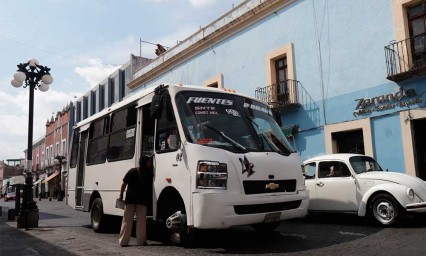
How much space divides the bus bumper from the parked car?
10.5 feet

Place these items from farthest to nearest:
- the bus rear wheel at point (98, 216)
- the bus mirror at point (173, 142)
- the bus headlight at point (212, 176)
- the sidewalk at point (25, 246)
A: the bus rear wheel at point (98, 216)
the sidewalk at point (25, 246)
the bus mirror at point (173, 142)
the bus headlight at point (212, 176)

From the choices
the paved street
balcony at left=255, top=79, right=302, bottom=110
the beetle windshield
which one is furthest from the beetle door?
balcony at left=255, top=79, right=302, bottom=110

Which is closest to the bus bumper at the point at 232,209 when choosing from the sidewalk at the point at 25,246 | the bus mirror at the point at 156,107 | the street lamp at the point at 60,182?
the bus mirror at the point at 156,107

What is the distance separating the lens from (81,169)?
11305 mm

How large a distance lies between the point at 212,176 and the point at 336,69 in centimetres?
1022

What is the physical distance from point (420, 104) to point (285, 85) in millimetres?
5659

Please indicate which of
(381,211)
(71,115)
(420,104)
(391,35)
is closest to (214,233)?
(381,211)

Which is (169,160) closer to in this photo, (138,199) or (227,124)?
(138,199)

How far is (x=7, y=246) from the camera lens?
833 centimetres

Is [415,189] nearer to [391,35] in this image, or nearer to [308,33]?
[391,35]

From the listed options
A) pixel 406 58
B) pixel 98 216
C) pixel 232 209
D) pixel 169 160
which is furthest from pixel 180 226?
pixel 406 58

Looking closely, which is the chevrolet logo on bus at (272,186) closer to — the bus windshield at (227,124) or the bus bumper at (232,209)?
the bus bumper at (232,209)

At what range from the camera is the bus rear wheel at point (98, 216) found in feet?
31.2

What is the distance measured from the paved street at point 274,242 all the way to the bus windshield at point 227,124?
5.36 ft
